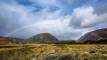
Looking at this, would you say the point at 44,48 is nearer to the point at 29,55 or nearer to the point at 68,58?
the point at 29,55

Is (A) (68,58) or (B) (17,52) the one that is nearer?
(A) (68,58)

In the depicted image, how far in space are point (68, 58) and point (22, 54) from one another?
1039 inches

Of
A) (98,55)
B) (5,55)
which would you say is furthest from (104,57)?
(5,55)

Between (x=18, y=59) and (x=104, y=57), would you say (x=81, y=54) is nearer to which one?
(x=104, y=57)

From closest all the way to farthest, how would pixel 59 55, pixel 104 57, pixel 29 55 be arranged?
pixel 104 57 → pixel 59 55 → pixel 29 55

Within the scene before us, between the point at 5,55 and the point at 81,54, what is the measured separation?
1185 inches

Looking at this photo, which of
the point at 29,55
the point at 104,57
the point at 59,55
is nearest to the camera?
the point at 104,57

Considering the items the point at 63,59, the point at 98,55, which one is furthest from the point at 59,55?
the point at 98,55

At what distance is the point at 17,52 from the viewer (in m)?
72.8

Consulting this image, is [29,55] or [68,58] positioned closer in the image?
[68,58]

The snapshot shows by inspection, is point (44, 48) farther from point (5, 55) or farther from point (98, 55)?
point (98, 55)

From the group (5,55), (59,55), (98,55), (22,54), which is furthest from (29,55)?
(98,55)

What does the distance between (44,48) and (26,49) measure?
17.3 ft

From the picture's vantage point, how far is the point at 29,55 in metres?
71.1
